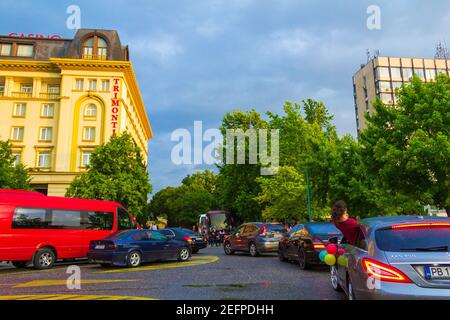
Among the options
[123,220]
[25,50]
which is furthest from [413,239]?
[25,50]

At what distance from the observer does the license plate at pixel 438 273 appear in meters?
4.48

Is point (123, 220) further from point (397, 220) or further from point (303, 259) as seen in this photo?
point (397, 220)

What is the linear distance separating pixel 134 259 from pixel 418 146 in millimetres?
13121

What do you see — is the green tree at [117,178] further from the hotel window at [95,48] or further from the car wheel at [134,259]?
the car wheel at [134,259]

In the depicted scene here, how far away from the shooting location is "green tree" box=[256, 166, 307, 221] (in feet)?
117

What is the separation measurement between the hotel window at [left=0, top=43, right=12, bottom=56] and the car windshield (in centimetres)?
4920

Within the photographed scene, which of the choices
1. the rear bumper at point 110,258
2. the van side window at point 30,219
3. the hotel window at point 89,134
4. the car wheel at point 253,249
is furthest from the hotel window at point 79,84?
the rear bumper at point 110,258

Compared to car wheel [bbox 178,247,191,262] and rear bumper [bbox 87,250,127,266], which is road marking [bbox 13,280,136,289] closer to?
rear bumper [bbox 87,250,127,266]

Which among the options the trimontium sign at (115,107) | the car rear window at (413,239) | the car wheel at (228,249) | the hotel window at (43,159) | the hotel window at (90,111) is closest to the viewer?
the car rear window at (413,239)

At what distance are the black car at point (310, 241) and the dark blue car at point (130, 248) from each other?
476 centimetres

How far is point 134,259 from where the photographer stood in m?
13.5
